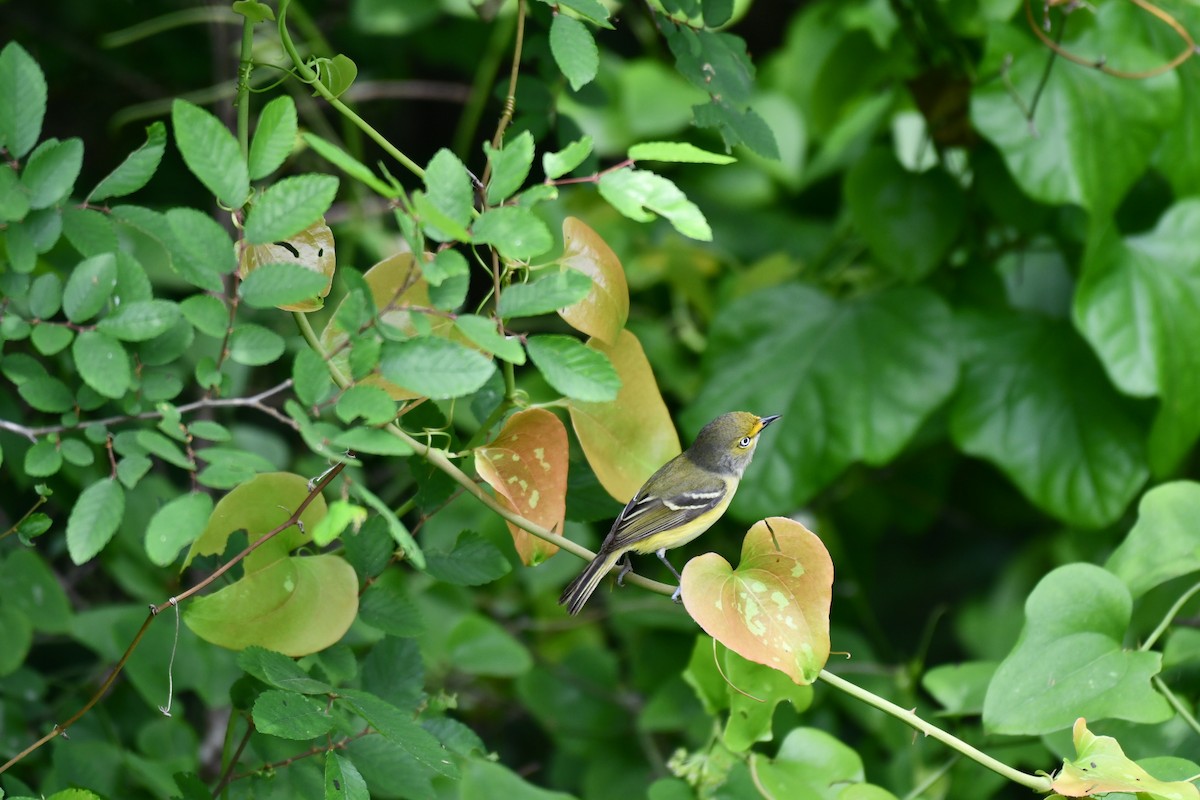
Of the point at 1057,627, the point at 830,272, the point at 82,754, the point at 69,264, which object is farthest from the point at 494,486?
the point at 830,272

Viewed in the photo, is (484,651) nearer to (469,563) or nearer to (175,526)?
(469,563)

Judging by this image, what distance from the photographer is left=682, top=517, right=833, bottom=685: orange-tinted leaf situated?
104 cm

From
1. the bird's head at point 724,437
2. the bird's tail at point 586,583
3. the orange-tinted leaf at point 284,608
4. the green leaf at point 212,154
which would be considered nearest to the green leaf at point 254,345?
the green leaf at point 212,154

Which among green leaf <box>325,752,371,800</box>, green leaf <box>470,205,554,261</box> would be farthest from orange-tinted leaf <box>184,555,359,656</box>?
green leaf <box>470,205,554,261</box>

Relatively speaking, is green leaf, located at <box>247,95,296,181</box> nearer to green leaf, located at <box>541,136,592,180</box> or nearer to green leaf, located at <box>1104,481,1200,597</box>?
green leaf, located at <box>541,136,592,180</box>

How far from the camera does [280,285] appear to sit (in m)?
0.94

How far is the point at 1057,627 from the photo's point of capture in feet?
4.19

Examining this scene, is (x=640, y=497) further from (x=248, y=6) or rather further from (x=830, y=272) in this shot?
(x=830, y=272)

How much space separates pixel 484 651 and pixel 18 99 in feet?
3.80

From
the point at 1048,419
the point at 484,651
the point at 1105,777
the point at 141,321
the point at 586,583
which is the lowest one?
the point at 484,651

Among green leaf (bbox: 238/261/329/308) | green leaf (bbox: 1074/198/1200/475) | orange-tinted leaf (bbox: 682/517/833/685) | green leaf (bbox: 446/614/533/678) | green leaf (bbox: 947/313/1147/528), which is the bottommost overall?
green leaf (bbox: 446/614/533/678)

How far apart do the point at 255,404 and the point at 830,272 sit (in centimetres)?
182

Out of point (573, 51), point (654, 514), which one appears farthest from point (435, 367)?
point (654, 514)

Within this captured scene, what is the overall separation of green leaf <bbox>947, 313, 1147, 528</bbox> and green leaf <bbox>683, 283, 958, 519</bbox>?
11cm
